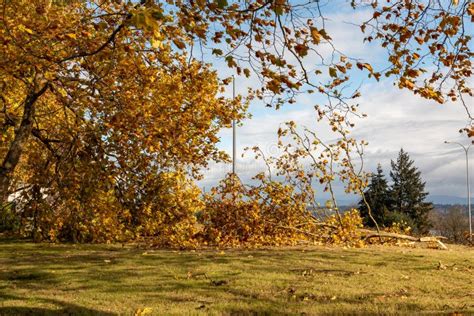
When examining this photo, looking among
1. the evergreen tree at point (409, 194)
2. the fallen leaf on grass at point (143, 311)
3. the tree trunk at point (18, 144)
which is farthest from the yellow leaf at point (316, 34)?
the evergreen tree at point (409, 194)

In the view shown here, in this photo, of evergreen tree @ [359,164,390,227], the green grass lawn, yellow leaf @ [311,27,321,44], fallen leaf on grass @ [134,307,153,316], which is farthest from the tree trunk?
evergreen tree @ [359,164,390,227]

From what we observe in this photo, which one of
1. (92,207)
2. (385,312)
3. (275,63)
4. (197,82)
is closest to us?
(275,63)

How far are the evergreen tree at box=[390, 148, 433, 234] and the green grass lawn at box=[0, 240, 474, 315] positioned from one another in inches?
1542

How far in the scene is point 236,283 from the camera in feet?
26.6

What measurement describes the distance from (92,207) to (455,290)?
294 inches

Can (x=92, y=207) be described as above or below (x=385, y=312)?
above

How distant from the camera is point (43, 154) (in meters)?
12.1

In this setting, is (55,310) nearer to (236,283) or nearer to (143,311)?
(143,311)

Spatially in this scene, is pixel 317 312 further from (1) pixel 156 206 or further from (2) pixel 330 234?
(2) pixel 330 234

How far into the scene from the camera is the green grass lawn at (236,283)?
255 inches

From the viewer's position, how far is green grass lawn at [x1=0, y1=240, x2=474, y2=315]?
21.2ft

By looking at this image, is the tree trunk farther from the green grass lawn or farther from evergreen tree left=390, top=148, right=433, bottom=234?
evergreen tree left=390, top=148, right=433, bottom=234

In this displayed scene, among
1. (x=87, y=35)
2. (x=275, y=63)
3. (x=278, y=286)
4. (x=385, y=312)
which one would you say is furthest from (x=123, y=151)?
(x=385, y=312)

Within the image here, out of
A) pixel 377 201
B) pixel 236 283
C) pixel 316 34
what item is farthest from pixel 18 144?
pixel 377 201
